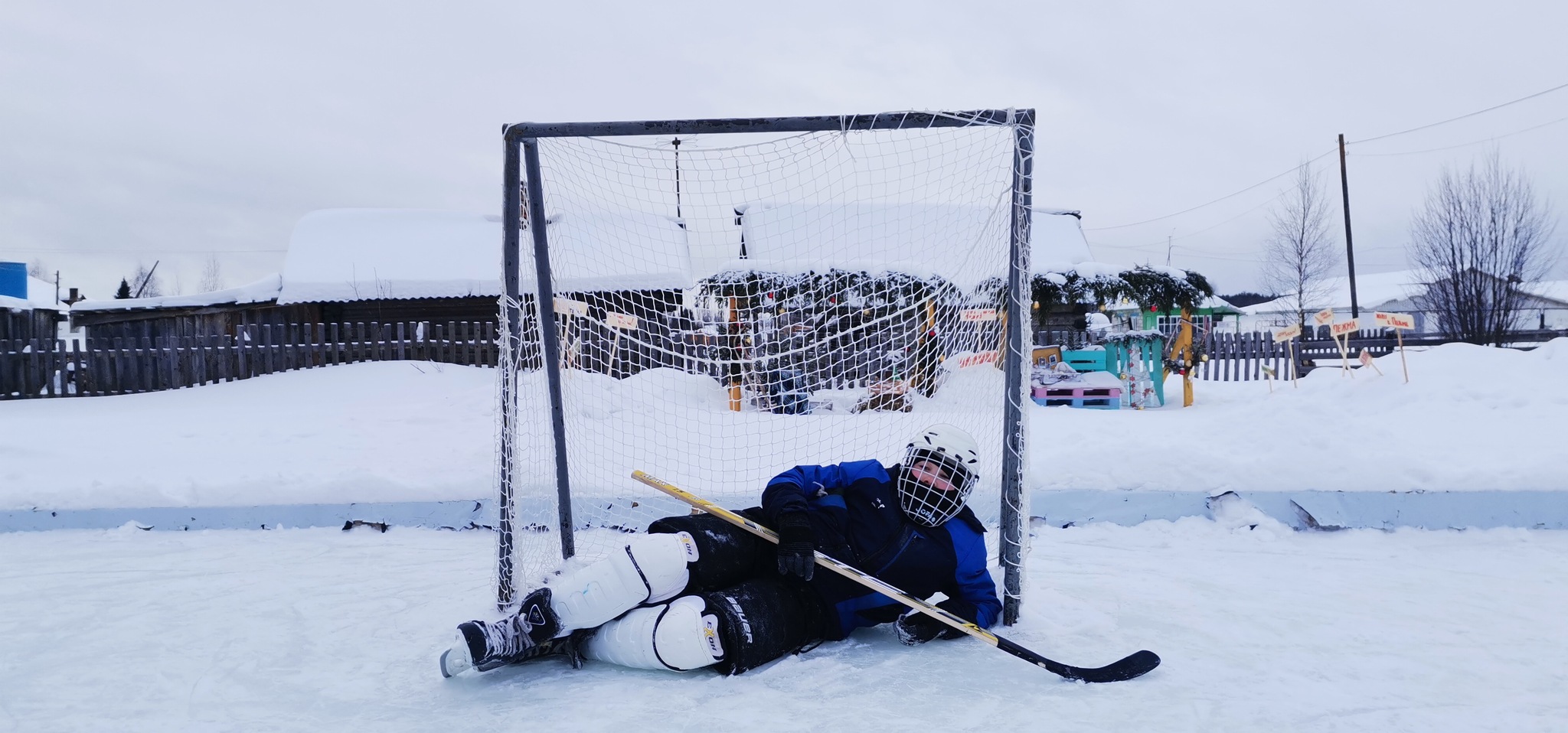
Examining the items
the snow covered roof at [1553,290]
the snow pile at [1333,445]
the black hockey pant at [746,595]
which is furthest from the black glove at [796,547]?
the snow covered roof at [1553,290]

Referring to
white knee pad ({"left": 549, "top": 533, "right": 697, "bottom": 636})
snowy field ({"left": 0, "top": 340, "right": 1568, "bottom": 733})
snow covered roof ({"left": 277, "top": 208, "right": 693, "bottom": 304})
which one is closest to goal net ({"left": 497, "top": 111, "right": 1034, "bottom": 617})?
snowy field ({"left": 0, "top": 340, "right": 1568, "bottom": 733})

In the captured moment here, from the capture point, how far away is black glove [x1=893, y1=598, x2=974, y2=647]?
2.66m

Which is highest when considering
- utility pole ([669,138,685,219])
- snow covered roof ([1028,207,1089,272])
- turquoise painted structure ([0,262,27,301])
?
snow covered roof ([1028,207,1089,272])

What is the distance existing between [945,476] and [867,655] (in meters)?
0.60

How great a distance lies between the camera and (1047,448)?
5.25m

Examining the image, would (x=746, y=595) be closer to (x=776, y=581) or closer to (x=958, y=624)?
(x=776, y=581)

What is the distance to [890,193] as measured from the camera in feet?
12.2

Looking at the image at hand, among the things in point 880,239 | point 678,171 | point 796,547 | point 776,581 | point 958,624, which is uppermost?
point 880,239

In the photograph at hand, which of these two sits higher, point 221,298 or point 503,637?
point 221,298

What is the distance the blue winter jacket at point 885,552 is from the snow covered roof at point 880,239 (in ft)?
3.70

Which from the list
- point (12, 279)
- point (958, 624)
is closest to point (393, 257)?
point (12, 279)

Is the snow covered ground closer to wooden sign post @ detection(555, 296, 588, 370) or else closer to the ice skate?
wooden sign post @ detection(555, 296, 588, 370)

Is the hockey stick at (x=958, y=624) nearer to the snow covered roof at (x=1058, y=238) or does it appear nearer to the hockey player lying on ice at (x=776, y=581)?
the hockey player lying on ice at (x=776, y=581)

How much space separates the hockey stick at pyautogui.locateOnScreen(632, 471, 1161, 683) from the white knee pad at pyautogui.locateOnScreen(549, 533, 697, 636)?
36 centimetres
